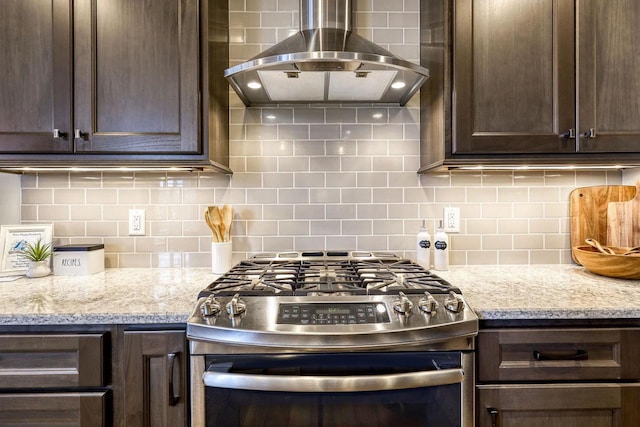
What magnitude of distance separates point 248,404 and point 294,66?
109 centimetres

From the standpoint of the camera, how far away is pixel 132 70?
1357 mm

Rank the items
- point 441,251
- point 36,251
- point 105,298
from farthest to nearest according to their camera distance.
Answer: point 441,251 < point 36,251 < point 105,298

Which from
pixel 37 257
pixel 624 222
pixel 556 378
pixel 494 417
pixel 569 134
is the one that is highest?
pixel 569 134

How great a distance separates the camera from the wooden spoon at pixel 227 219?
1655mm

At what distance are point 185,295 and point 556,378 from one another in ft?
3.80

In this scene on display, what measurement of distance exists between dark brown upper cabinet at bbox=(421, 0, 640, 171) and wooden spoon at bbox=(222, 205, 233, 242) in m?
1.02

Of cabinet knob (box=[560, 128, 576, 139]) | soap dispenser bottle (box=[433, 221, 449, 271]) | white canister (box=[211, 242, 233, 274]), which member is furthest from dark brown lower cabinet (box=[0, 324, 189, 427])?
cabinet knob (box=[560, 128, 576, 139])

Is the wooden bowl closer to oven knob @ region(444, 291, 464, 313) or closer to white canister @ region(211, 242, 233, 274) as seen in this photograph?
oven knob @ region(444, 291, 464, 313)

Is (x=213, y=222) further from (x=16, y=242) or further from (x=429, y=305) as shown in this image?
(x=429, y=305)

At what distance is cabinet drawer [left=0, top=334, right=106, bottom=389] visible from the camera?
101 centimetres

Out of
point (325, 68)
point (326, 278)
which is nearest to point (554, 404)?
point (326, 278)

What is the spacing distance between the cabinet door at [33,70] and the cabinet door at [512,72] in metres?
1.47

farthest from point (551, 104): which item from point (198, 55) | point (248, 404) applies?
point (248, 404)

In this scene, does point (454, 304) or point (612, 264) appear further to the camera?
point (612, 264)
